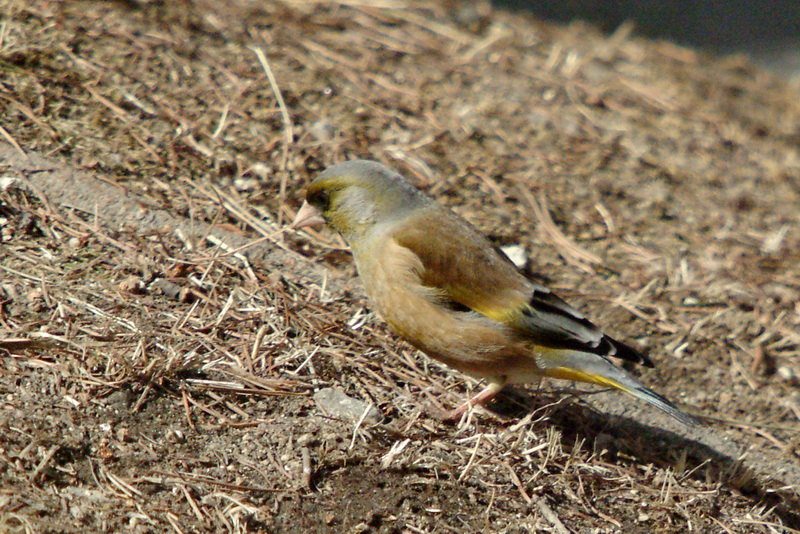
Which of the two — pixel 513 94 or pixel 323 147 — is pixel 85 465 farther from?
pixel 513 94

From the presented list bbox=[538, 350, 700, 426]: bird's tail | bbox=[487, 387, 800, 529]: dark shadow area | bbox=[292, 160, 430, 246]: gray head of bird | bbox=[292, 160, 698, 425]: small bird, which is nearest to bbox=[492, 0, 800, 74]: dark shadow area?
bbox=[292, 160, 430, 246]: gray head of bird

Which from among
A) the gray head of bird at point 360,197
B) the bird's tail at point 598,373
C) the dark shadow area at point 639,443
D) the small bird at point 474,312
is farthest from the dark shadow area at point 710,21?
the bird's tail at point 598,373

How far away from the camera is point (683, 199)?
19.8ft

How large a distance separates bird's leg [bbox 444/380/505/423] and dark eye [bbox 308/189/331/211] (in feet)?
4.30

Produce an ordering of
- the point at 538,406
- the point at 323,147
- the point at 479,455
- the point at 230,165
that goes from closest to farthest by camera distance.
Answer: the point at 479,455 → the point at 538,406 → the point at 230,165 → the point at 323,147

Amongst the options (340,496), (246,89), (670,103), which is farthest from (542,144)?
(340,496)

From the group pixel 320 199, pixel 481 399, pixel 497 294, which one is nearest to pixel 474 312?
pixel 497 294

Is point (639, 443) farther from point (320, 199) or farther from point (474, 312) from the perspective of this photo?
point (320, 199)

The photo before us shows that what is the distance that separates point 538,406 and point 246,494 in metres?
1.69

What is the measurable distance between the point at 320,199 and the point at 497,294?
112cm

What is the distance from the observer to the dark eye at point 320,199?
432 centimetres

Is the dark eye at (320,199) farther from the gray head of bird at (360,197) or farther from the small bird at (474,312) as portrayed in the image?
the small bird at (474,312)

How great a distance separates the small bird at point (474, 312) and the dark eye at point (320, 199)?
302 mm

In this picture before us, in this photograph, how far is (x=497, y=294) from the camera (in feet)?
13.0
